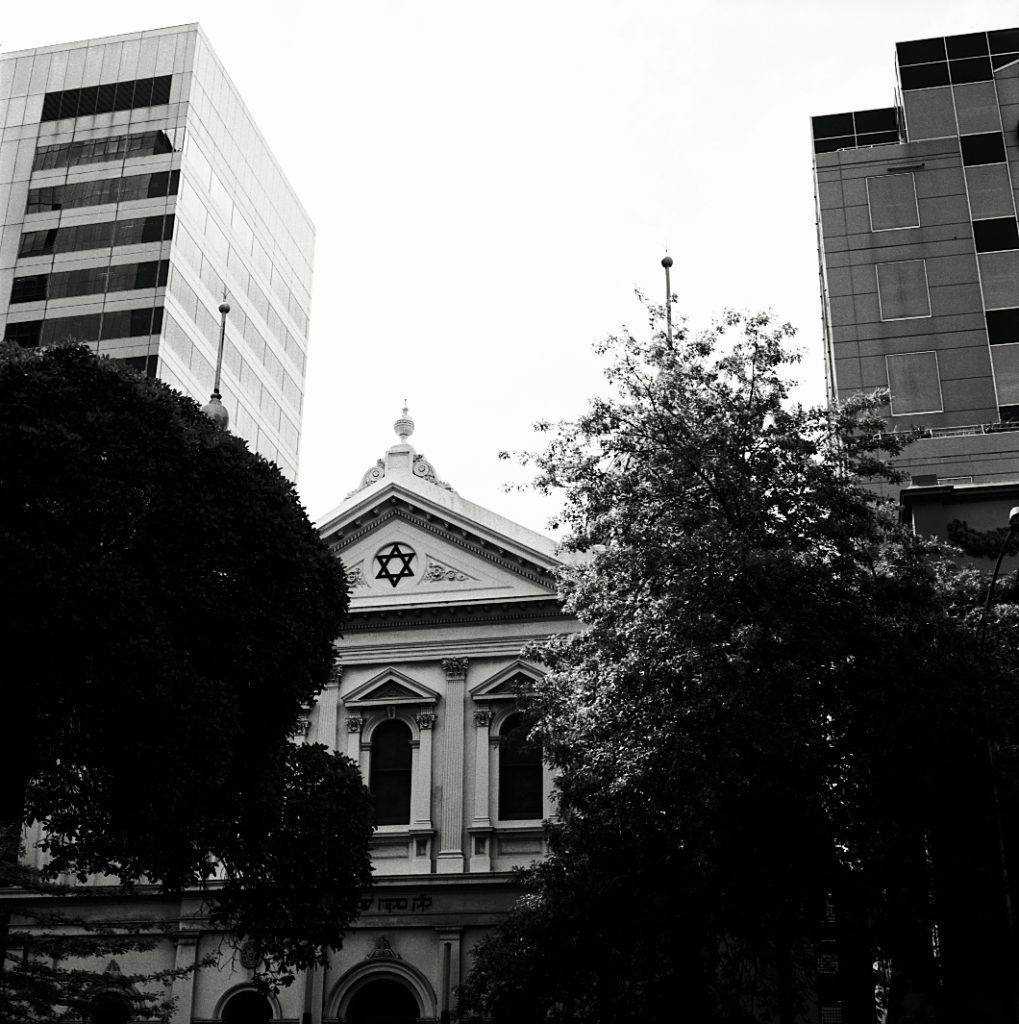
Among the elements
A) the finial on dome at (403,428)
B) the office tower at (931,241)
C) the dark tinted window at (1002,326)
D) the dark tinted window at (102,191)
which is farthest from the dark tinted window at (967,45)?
the dark tinted window at (102,191)

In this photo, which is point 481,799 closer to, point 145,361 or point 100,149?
point 145,361

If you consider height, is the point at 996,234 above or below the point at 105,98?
below

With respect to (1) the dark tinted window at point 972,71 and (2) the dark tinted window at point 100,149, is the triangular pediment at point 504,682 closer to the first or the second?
(1) the dark tinted window at point 972,71

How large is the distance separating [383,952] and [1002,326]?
982 inches

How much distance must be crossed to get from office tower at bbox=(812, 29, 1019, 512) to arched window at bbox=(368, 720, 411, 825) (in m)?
17.4

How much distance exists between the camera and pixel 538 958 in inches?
850

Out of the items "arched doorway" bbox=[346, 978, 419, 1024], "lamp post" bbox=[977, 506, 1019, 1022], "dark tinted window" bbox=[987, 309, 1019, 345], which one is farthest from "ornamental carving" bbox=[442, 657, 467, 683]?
"dark tinted window" bbox=[987, 309, 1019, 345]

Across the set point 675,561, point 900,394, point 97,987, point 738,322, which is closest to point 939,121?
point 900,394

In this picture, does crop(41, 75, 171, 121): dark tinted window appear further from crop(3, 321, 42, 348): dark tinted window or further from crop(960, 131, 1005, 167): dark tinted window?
crop(960, 131, 1005, 167): dark tinted window

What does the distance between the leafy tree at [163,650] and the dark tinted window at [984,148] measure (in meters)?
29.0

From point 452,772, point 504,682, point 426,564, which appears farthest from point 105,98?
point 452,772

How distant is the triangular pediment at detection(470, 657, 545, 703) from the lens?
1144 inches

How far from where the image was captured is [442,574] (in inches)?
1192

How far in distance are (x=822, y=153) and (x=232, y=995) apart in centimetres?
3070
